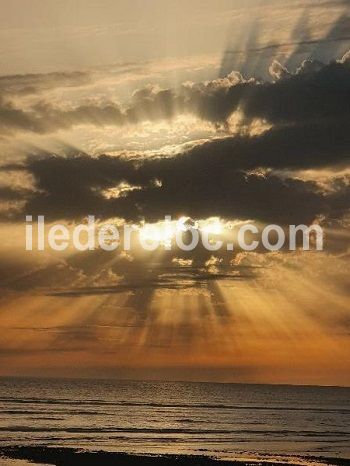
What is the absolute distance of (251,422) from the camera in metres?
119

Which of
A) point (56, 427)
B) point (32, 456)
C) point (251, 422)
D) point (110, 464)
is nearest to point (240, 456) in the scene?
point (110, 464)

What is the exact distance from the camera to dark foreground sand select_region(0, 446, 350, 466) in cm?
6144

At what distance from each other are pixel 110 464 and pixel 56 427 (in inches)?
1465

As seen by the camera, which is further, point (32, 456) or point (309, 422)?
point (309, 422)

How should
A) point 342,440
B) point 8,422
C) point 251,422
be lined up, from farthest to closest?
point 251,422
point 8,422
point 342,440

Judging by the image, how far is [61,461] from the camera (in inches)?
2461

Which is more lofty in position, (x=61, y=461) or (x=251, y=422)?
(x=61, y=461)

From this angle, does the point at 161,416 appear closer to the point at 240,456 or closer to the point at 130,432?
the point at 130,432

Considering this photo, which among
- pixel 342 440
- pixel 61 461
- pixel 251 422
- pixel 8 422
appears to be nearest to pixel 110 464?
pixel 61 461

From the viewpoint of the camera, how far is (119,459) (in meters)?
63.6

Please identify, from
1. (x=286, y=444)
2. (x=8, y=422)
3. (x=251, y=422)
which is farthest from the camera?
(x=251, y=422)

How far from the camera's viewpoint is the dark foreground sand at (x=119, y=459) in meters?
61.4

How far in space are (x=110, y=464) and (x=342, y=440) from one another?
35.7 metres

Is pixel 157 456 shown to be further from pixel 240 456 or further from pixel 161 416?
pixel 161 416
